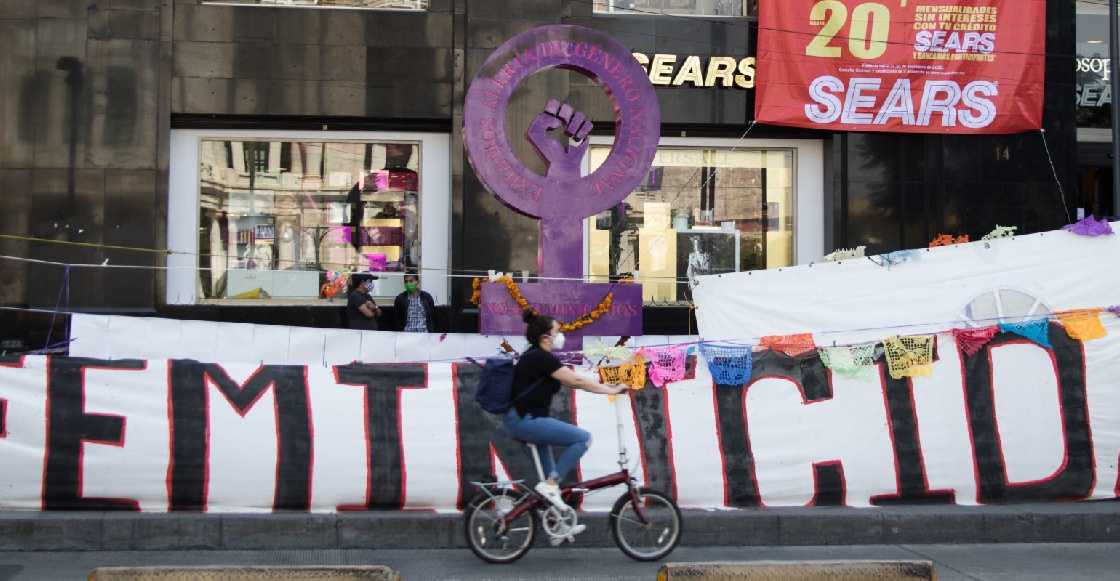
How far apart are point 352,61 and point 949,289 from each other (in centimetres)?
857

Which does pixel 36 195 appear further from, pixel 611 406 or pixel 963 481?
pixel 963 481

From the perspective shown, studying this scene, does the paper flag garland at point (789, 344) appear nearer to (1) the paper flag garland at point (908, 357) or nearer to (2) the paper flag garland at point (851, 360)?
(2) the paper flag garland at point (851, 360)

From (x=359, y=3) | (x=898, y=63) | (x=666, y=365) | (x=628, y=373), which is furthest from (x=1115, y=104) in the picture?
(x=359, y=3)

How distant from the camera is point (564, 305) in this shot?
454 inches

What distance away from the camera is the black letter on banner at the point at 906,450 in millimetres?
8547

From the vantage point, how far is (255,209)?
1558 centimetres

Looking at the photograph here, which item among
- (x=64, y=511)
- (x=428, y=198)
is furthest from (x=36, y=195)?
(x=64, y=511)

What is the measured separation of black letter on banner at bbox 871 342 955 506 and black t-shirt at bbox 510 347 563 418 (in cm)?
292

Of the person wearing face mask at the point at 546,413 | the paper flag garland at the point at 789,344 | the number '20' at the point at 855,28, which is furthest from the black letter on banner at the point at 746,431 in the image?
the number '20' at the point at 855,28

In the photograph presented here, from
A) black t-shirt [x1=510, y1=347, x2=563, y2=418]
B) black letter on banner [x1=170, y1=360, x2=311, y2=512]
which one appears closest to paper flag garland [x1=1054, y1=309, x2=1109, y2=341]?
black t-shirt [x1=510, y1=347, x2=563, y2=418]

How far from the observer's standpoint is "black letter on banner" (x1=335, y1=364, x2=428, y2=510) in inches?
318

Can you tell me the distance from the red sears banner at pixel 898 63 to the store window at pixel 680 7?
2.44 feet

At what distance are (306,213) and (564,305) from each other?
18.4 feet

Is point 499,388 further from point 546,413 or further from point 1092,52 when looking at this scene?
point 1092,52
